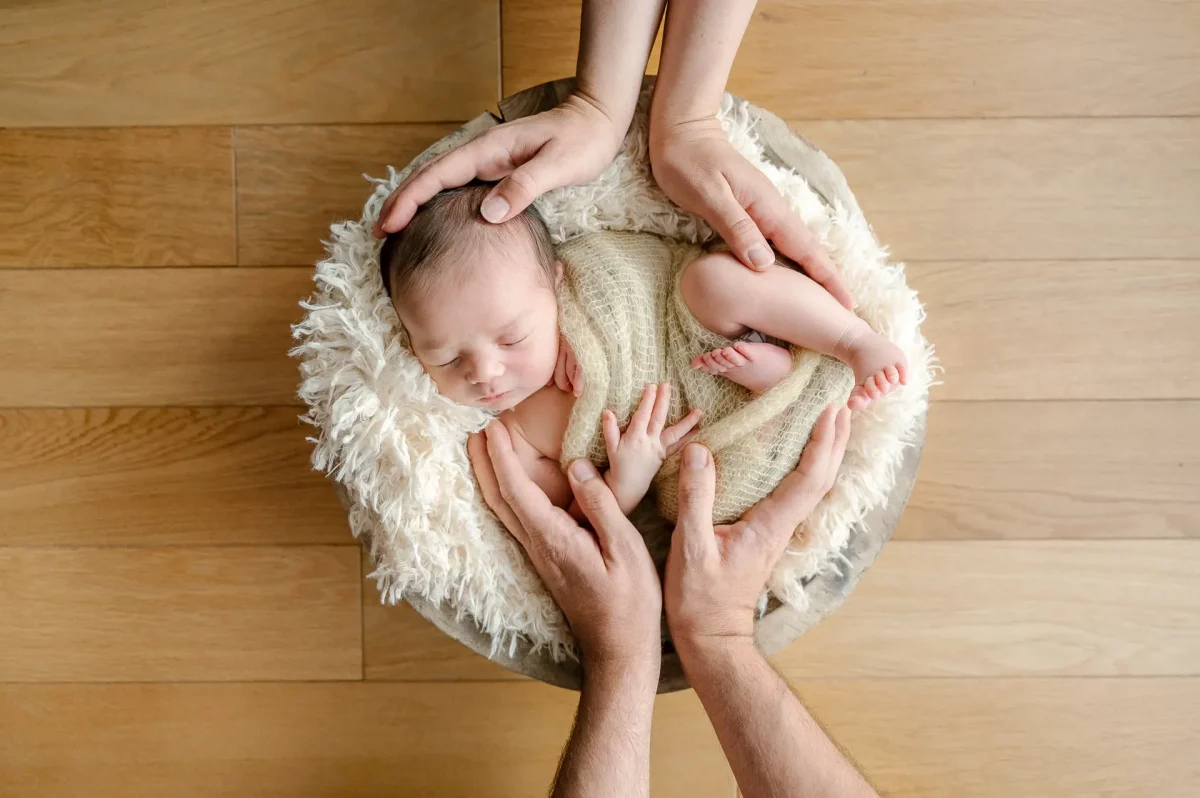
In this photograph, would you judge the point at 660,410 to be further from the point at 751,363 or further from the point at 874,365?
the point at 874,365

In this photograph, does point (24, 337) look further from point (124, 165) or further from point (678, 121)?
point (678, 121)

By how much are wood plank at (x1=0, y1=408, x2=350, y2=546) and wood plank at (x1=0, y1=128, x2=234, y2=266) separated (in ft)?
0.76

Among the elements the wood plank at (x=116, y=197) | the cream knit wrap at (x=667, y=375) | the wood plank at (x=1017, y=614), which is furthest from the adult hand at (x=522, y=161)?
the wood plank at (x=1017, y=614)

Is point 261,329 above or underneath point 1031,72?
underneath

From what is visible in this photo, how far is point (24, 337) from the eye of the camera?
4.12 feet

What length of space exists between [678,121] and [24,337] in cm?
101

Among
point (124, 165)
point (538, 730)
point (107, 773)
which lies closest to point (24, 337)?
point (124, 165)

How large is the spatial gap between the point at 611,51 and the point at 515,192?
0.68 feet

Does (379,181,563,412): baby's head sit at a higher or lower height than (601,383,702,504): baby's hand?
higher

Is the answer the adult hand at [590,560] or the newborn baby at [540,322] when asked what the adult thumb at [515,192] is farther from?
the adult hand at [590,560]

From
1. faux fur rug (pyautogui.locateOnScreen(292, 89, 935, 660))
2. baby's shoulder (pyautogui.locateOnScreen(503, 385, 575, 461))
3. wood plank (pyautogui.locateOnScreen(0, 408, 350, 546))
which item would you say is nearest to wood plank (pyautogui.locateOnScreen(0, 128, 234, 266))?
wood plank (pyautogui.locateOnScreen(0, 408, 350, 546))

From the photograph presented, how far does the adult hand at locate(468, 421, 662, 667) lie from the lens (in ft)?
3.04

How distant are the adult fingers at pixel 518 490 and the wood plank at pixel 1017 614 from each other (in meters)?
0.49

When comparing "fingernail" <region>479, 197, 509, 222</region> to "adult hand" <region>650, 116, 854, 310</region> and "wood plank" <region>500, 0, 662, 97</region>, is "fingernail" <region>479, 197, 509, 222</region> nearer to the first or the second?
"adult hand" <region>650, 116, 854, 310</region>
